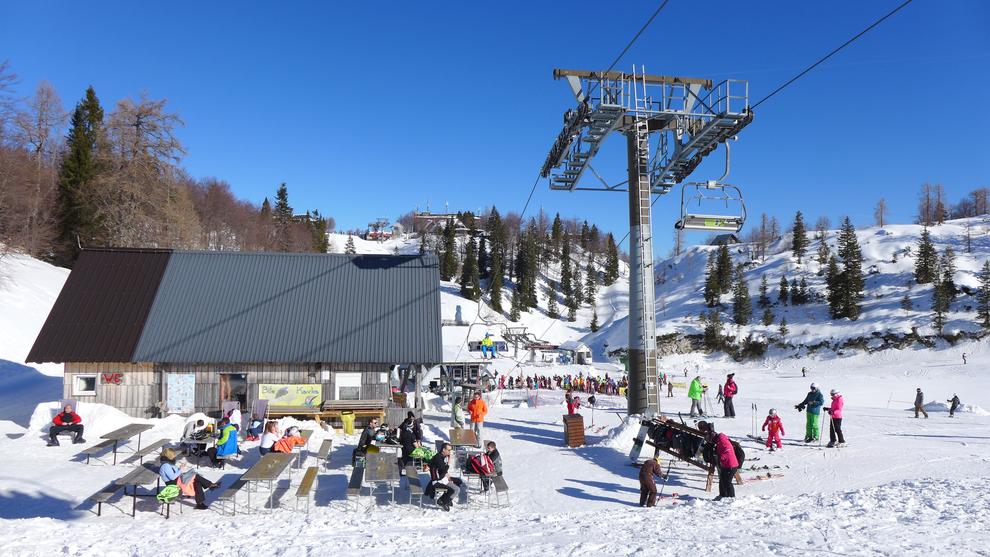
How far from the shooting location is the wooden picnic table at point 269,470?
10.1m

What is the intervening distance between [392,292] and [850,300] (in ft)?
172

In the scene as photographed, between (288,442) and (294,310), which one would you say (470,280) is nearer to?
(294,310)

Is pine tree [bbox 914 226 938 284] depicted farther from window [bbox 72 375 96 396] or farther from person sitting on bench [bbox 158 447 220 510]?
window [bbox 72 375 96 396]

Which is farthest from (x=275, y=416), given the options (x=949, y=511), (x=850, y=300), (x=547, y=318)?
(x=547, y=318)

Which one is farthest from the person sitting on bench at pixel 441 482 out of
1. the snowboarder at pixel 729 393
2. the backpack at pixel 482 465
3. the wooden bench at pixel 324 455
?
the snowboarder at pixel 729 393

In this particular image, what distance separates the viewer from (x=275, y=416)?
17516 mm

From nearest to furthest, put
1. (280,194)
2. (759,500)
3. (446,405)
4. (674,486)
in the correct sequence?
(759,500) < (674,486) < (446,405) < (280,194)

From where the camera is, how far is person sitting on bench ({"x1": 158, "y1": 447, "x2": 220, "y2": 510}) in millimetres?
10125

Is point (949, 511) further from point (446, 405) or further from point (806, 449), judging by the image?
point (446, 405)

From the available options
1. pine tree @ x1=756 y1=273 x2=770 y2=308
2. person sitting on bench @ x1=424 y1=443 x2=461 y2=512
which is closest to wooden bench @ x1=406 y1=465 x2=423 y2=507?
person sitting on bench @ x1=424 y1=443 x2=461 y2=512

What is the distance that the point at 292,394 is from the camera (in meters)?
18.5

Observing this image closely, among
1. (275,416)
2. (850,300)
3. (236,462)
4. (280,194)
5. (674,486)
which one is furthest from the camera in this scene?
(280,194)

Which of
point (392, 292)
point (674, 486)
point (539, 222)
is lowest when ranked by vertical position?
point (674, 486)

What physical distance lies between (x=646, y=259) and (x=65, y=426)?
16032 millimetres
